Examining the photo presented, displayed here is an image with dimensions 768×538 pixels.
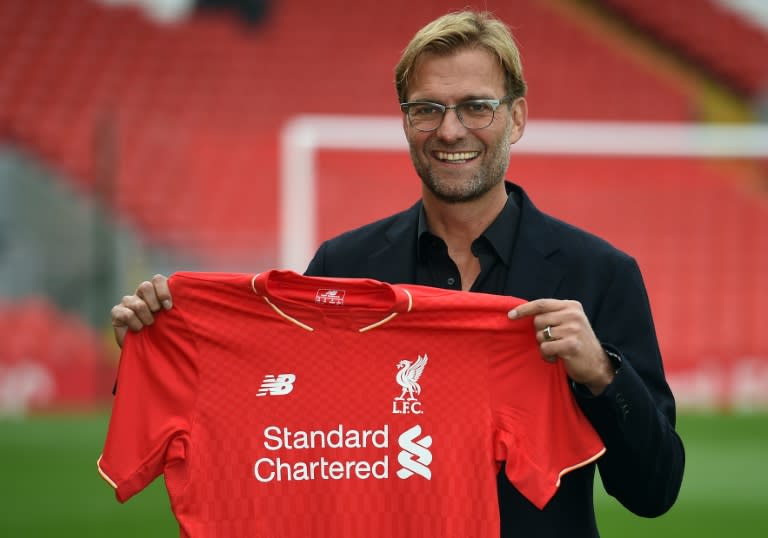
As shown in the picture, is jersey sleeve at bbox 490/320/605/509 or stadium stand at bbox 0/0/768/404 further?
stadium stand at bbox 0/0/768/404

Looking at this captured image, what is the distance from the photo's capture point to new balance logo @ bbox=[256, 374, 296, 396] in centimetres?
260

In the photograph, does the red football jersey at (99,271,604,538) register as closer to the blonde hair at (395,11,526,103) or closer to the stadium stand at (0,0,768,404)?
the blonde hair at (395,11,526,103)

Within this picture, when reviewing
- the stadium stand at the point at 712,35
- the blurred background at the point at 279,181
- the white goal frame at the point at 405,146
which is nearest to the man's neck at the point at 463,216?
the blurred background at the point at 279,181

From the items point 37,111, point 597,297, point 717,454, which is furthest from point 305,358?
point 37,111

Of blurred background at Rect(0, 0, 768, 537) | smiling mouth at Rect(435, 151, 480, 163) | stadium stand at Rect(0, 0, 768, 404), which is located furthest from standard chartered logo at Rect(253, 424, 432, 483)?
stadium stand at Rect(0, 0, 768, 404)

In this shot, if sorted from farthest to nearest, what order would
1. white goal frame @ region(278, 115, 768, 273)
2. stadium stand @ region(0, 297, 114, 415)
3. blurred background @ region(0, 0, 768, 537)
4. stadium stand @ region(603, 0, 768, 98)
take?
stadium stand @ region(603, 0, 768, 98) < stadium stand @ region(0, 297, 114, 415) < white goal frame @ region(278, 115, 768, 273) < blurred background @ region(0, 0, 768, 537)

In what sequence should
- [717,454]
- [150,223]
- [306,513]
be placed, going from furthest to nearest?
1. [150,223]
2. [717,454]
3. [306,513]

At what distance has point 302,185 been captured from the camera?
8141 millimetres

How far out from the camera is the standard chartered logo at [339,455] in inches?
98.7

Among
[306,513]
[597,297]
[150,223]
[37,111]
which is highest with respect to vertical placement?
[37,111]

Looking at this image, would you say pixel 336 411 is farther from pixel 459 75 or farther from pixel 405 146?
pixel 405 146

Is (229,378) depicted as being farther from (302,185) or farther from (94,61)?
(94,61)

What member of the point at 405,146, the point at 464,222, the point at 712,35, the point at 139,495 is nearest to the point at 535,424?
the point at 464,222

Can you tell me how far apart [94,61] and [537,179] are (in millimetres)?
4498
